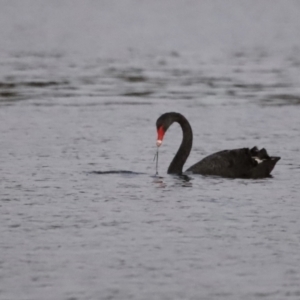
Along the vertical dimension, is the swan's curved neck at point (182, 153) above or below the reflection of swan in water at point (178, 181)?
above

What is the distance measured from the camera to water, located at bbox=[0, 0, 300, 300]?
295 inches

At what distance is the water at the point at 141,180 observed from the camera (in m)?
7.50

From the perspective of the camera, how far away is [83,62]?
26062 mm

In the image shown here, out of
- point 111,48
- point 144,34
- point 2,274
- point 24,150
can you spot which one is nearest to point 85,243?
point 2,274

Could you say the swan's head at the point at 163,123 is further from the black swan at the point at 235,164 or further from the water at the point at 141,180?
the water at the point at 141,180

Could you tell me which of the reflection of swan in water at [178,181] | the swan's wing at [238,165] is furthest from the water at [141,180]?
the swan's wing at [238,165]

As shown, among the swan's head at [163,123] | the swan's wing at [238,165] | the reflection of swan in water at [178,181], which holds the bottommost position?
the reflection of swan in water at [178,181]

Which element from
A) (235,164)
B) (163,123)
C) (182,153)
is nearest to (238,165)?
(235,164)

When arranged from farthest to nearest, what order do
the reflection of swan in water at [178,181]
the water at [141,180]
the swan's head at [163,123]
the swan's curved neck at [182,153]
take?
the swan's curved neck at [182,153]
the swan's head at [163,123]
the reflection of swan in water at [178,181]
the water at [141,180]

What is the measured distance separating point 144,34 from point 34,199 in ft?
89.0

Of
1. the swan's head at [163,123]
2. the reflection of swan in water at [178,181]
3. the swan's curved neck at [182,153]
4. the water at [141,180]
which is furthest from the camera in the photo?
the swan's curved neck at [182,153]

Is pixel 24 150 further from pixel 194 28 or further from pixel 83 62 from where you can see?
pixel 194 28

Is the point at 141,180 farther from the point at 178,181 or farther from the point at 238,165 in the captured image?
the point at 238,165

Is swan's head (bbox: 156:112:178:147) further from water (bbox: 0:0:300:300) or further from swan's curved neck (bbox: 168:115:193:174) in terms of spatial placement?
water (bbox: 0:0:300:300)
